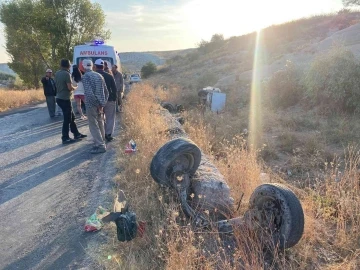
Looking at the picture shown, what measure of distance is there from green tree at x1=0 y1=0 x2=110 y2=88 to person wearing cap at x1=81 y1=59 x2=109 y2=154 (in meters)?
20.8

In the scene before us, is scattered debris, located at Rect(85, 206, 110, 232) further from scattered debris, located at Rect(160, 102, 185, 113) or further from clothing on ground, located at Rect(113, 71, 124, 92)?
scattered debris, located at Rect(160, 102, 185, 113)

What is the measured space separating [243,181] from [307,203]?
844mm

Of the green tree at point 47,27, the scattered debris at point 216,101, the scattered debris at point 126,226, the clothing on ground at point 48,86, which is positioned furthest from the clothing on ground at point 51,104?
the green tree at point 47,27

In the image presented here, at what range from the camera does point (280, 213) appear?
2945 mm

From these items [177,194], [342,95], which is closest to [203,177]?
[177,194]

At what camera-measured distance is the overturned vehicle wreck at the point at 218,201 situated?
2842 millimetres

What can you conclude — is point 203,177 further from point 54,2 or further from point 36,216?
point 54,2

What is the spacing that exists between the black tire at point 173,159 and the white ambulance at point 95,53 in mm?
8013

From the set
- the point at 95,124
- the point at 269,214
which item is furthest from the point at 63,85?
the point at 269,214

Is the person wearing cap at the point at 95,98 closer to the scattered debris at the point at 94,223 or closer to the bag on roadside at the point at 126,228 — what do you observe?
the scattered debris at the point at 94,223

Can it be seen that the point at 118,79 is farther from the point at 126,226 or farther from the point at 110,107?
the point at 126,226

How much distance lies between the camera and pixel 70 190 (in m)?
4.42

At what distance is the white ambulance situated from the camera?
35.4 feet

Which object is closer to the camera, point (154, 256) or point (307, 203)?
point (154, 256)
